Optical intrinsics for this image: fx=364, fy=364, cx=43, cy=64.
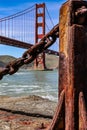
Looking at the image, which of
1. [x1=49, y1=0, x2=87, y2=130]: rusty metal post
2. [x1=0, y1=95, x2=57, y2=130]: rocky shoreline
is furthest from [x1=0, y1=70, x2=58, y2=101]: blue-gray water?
[x1=49, y1=0, x2=87, y2=130]: rusty metal post

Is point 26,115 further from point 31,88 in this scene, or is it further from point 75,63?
point 31,88

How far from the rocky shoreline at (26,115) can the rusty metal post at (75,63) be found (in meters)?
0.63

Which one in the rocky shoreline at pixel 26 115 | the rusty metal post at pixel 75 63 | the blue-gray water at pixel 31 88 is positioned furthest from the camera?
the blue-gray water at pixel 31 88

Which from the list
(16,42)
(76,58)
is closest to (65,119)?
(76,58)

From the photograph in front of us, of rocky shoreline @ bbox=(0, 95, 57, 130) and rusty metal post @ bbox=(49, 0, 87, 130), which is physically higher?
rusty metal post @ bbox=(49, 0, 87, 130)

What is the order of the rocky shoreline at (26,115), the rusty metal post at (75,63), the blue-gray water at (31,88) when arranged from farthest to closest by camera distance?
the blue-gray water at (31,88) < the rocky shoreline at (26,115) < the rusty metal post at (75,63)

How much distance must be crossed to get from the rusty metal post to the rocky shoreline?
0.63m

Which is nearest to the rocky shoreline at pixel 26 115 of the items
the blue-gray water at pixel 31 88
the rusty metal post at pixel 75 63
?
the rusty metal post at pixel 75 63

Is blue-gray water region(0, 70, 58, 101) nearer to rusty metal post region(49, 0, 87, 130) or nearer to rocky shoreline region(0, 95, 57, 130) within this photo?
rocky shoreline region(0, 95, 57, 130)

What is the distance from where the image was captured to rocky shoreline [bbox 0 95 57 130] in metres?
3.83

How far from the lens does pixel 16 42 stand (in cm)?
3753

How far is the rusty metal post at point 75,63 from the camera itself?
2.41m

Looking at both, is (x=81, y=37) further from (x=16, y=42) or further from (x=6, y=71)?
(x=16, y=42)

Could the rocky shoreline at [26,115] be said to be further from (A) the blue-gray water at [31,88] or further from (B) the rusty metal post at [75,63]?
(A) the blue-gray water at [31,88]
